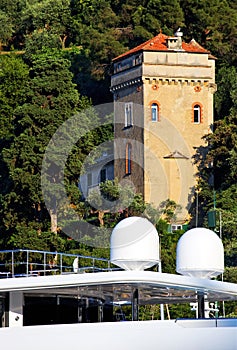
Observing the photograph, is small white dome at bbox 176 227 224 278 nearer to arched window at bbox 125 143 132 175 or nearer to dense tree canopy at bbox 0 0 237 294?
dense tree canopy at bbox 0 0 237 294

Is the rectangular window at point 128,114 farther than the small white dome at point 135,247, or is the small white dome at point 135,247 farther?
the rectangular window at point 128,114

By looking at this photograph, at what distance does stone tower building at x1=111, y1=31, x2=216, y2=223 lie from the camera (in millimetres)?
73688

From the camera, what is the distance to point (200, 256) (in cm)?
2725

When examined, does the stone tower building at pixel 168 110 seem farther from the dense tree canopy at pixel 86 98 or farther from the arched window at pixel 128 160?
the dense tree canopy at pixel 86 98

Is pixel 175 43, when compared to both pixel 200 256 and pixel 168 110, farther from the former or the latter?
pixel 200 256

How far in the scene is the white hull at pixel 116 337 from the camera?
23.2 m

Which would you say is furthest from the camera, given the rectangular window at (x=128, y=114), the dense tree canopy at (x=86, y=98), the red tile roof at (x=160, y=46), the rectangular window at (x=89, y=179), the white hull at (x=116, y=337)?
the rectangular window at (x=128, y=114)

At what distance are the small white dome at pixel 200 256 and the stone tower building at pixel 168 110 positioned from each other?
1798 inches

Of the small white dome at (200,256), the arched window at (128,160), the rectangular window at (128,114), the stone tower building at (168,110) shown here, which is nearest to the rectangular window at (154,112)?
the stone tower building at (168,110)

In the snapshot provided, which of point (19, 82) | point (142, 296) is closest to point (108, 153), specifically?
point (19, 82)

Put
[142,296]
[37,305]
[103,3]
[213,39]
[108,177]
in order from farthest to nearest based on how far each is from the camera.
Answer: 1. [103,3]
2. [213,39]
3. [108,177]
4. [142,296]
5. [37,305]

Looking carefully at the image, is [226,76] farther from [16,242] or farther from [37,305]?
[37,305]

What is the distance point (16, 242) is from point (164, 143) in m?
9.26

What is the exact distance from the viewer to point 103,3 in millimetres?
94625
